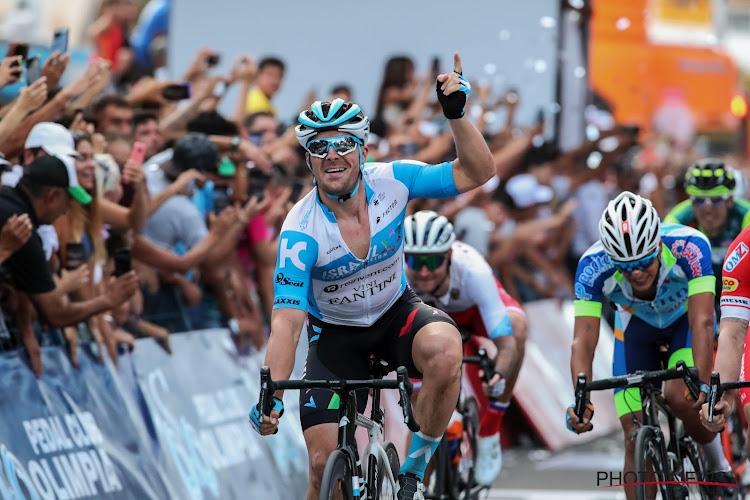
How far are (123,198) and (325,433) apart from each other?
118 inches

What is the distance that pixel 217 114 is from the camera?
32.0ft

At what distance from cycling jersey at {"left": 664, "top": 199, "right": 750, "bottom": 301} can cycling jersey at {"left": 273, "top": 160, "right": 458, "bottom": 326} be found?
11.5 feet

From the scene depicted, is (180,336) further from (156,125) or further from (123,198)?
(156,125)

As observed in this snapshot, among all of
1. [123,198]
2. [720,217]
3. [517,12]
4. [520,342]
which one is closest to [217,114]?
[123,198]

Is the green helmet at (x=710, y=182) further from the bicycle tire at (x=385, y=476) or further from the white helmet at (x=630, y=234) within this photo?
the bicycle tire at (x=385, y=476)

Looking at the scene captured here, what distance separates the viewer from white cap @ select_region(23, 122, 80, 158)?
7.14 meters

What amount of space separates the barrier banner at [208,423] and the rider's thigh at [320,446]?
6.23 feet

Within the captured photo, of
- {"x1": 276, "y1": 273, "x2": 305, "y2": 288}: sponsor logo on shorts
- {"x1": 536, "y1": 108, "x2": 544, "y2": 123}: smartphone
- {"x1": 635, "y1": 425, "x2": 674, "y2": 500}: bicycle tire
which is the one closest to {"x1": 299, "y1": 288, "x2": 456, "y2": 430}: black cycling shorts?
{"x1": 276, "y1": 273, "x2": 305, "y2": 288}: sponsor logo on shorts

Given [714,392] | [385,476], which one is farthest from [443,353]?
[714,392]

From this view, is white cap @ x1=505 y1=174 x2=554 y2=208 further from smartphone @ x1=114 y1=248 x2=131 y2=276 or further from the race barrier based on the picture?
smartphone @ x1=114 y1=248 x2=131 y2=276

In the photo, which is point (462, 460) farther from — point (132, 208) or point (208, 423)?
point (132, 208)

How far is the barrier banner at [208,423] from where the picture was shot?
7914mm

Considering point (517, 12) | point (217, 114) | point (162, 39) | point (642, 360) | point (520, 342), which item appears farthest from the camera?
point (517, 12)

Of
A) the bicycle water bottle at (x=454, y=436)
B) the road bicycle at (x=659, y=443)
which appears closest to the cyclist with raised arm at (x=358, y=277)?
the road bicycle at (x=659, y=443)
